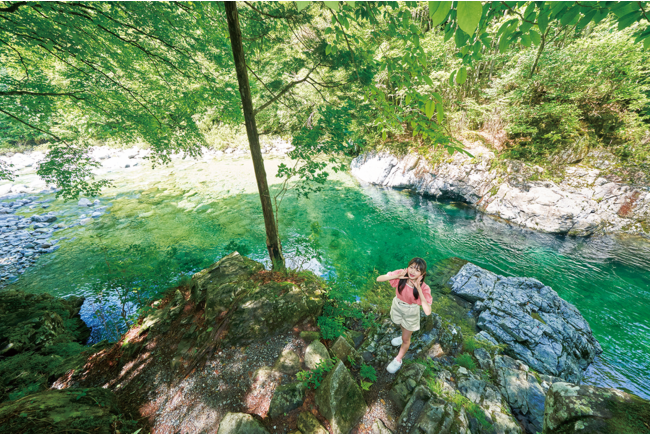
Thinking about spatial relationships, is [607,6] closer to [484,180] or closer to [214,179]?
[484,180]

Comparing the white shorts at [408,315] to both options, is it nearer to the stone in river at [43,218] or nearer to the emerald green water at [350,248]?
the emerald green water at [350,248]

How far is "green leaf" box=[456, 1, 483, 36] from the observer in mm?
827

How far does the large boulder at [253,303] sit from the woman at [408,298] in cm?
145

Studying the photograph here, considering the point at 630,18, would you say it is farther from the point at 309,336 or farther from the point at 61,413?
the point at 61,413

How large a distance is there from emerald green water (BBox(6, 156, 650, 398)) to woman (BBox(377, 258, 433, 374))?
1453 mm

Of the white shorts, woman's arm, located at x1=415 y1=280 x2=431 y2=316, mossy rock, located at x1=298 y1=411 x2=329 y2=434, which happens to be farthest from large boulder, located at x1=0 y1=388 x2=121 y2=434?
woman's arm, located at x1=415 y1=280 x2=431 y2=316

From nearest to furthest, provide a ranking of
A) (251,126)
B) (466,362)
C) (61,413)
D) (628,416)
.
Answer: (628,416) < (61,413) < (466,362) < (251,126)

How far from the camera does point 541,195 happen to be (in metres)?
9.30

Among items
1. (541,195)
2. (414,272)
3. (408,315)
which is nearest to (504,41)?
(414,272)

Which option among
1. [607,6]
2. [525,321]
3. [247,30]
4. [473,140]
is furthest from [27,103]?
[473,140]

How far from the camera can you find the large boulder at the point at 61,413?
6.30 feet

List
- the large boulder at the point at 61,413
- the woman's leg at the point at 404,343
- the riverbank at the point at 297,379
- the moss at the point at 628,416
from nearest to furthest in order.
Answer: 1. the moss at the point at 628,416
2. the large boulder at the point at 61,413
3. the riverbank at the point at 297,379
4. the woman's leg at the point at 404,343

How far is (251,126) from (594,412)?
5.32 metres

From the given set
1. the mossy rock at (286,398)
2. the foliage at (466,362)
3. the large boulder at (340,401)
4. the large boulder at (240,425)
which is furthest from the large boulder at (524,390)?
the large boulder at (240,425)
